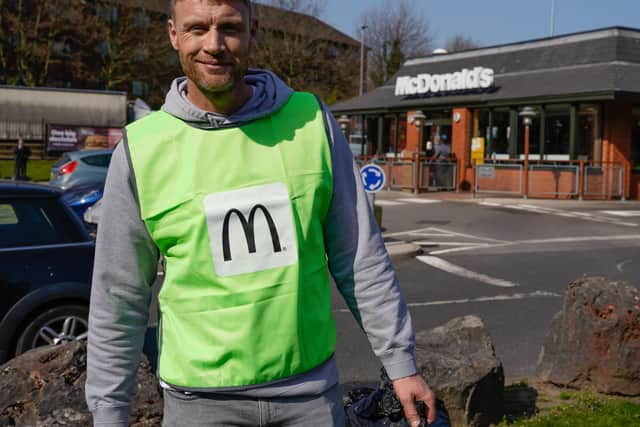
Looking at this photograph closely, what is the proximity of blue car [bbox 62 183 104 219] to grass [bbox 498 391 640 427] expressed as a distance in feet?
31.5

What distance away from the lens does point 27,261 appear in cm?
586

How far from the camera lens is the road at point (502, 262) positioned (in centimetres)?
732

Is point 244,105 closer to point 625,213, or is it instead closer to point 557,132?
point 625,213

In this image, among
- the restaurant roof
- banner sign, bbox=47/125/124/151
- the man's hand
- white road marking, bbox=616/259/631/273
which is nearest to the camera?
the man's hand

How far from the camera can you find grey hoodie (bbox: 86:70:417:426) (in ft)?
6.74

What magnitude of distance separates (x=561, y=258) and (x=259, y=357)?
A: 464 inches

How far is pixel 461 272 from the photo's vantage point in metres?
11.6

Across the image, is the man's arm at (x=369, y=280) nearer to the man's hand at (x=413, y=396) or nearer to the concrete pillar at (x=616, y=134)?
the man's hand at (x=413, y=396)

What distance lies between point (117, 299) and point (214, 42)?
0.70 meters

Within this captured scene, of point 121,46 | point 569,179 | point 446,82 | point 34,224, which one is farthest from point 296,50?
point 34,224

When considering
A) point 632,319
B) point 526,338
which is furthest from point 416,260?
point 632,319

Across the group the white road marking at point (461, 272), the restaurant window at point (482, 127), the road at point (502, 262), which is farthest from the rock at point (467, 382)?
the restaurant window at point (482, 127)

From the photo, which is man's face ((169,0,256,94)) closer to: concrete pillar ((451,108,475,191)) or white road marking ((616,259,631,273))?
white road marking ((616,259,631,273))

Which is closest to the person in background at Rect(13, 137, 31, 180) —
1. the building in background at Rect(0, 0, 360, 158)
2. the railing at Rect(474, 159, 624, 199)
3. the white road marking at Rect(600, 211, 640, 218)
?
the building in background at Rect(0, 0, 360, 158)
